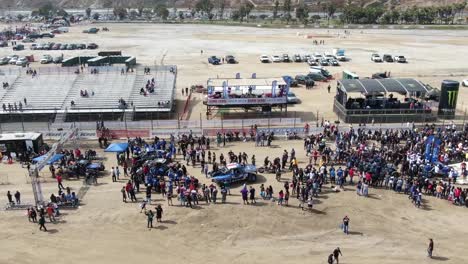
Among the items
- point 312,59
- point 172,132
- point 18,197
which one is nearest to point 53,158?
point 18,197

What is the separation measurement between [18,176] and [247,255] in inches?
735

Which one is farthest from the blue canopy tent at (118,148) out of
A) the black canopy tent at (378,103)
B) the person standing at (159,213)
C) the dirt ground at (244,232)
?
the black canopy tent at (378,103)

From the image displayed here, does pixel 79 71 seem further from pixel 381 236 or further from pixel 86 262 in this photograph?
pixel 381 236

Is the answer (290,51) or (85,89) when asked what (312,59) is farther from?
(85,89)

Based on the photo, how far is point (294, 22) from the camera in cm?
16200

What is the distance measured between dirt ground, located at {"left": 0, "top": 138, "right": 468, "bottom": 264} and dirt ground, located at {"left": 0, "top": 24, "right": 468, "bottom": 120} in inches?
809

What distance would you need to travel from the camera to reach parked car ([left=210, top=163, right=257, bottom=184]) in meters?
28.3

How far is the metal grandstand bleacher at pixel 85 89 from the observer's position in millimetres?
44375

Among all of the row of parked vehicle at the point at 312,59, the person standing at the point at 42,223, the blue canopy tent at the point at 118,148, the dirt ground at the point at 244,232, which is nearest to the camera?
the dirt ground at the point at 244,232

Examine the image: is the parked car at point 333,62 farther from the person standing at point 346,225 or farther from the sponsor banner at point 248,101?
the person standing at point 346,225

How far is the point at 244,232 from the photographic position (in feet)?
74.8

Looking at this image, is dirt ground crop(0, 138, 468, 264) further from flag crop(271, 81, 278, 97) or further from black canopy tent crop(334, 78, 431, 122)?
flag crop(271, 81, 278, 97)

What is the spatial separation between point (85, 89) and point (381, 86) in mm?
30942

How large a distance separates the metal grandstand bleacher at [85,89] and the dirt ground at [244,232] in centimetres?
1834
